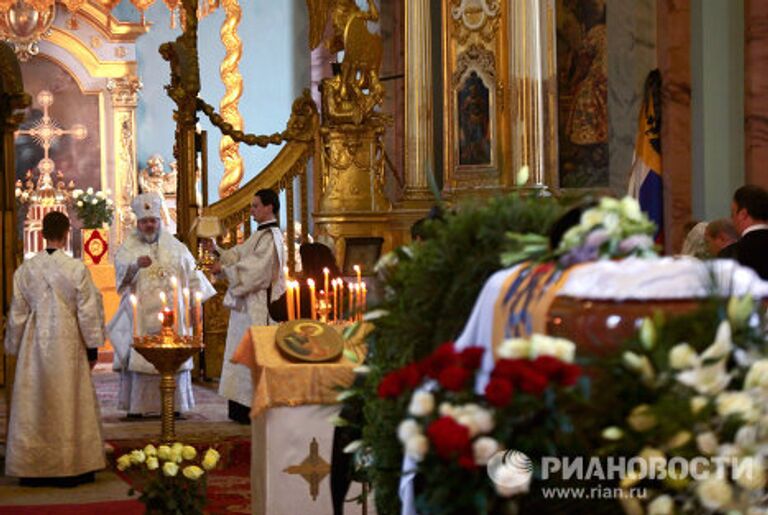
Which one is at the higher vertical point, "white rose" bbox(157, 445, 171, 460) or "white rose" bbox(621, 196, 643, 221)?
"white rose" bbox(621, 196, 643, 221)

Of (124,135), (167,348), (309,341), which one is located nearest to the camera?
(309,341)

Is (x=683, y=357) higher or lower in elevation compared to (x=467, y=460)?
higher

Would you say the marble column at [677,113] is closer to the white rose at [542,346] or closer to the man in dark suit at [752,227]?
the man in dark suit at [752,227]

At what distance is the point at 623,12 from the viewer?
15.7m

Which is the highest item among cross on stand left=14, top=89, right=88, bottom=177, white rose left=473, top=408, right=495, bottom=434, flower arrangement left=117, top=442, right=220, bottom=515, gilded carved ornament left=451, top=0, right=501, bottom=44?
gilded carved ornament left=451, top=0, right=501, bottom=44

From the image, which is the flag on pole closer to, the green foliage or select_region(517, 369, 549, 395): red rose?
the green foliage

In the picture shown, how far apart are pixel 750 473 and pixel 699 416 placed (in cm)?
16

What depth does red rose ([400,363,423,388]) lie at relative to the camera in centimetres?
373

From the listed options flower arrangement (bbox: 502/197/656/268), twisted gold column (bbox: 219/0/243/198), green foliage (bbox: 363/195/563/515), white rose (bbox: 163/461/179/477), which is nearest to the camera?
flower arrangement (bbox: 502/197/656/268)

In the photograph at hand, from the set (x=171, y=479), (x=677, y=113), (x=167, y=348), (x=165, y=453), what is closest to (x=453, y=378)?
(x=165, y=453)

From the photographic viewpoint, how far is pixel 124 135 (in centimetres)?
2481

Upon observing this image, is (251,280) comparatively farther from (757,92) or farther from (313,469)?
(313,469)

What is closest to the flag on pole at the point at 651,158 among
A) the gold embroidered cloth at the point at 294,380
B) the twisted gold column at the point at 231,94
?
the gold embroidered cloth at the point at 294,380

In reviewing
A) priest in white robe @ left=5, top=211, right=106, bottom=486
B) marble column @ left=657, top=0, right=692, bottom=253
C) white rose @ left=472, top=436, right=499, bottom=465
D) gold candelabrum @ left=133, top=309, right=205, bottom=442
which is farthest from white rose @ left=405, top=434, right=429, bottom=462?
marble column @ left=657, top=0, right=692, bottom=253
